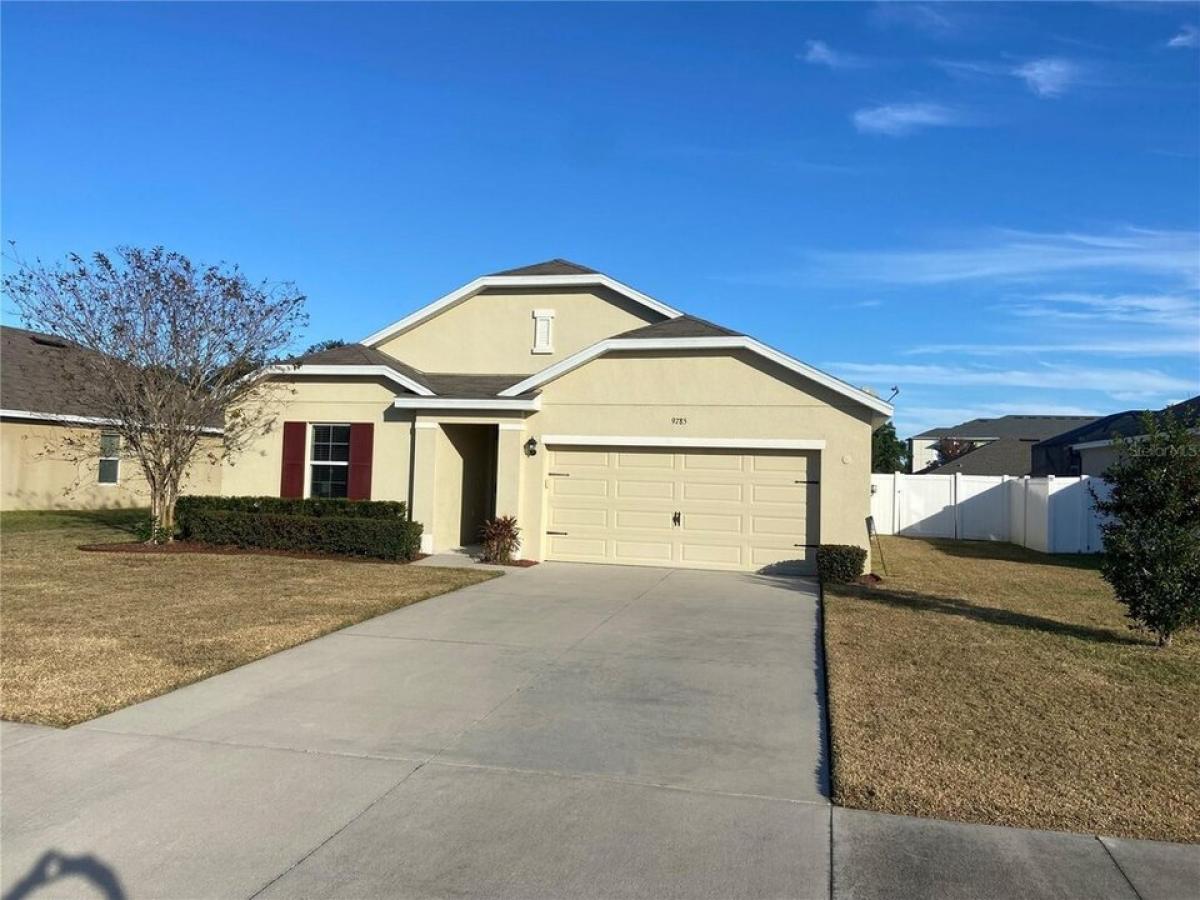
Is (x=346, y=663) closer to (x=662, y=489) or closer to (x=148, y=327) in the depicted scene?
(x=662, y=489)

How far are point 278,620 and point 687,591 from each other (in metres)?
5.89

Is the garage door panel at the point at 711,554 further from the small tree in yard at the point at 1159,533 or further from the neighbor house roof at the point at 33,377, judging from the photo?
the neighbor house roof at the point at 33,377

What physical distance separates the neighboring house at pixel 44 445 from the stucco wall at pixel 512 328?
6810 mm

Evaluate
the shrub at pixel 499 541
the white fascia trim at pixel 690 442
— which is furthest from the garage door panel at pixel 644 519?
the shrub at pixel 499 541

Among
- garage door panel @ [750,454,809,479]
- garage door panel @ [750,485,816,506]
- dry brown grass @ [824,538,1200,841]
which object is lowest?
dry brown grass @ [824,538,1200,841]

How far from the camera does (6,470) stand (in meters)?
22.5

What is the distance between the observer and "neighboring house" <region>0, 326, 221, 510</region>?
22.4m

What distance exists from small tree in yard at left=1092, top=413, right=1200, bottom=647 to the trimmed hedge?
36.4ft

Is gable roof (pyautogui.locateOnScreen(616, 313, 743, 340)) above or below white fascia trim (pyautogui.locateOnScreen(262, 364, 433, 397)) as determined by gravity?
above

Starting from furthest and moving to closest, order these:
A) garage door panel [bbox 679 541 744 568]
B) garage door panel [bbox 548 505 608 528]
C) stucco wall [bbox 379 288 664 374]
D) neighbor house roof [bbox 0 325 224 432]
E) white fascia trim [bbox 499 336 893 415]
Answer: stucco wall [bbox 379 288 664 374], neighbor house roof [bbox 0 325 224 432], garage door panel [bbox 548 505 608 528], garage door panel [bbox 679 541 744 568], white fascia trim [bbox 499 336 893 415]

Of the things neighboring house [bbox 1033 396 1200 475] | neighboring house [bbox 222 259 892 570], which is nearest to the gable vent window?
neighboring house [bbox 222 259 892 570]

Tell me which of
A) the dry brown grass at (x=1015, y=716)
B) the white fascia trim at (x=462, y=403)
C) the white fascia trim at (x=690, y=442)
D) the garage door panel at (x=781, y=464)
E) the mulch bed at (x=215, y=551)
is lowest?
the dry brown grass at (x=1015, y=716)

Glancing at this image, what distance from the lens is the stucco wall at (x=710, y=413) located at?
570 inches

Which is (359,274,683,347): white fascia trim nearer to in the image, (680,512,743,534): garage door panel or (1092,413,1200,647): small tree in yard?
(680,512,743,534): garage door panel
